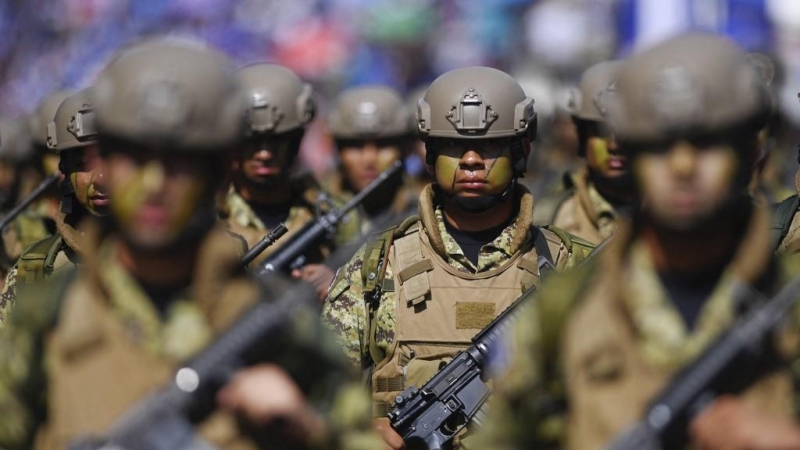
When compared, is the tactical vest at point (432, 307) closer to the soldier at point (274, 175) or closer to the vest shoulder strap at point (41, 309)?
the soldier at point (274, 175)

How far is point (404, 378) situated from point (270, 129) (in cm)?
301

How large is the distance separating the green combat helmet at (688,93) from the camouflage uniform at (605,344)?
0.89 feet

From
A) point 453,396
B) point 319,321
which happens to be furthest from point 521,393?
point 453,396

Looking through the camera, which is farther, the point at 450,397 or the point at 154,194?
the point at 450,397

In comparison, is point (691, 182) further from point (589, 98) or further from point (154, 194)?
point (589, 98)

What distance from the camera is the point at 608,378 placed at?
397 centimetres

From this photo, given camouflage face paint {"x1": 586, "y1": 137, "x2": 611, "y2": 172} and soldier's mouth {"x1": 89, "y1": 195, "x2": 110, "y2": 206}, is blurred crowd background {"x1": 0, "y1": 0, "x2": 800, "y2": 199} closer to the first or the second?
camouflage face paint {"x1": 586, "y1": 137, "x2": 611, "y2": 172}

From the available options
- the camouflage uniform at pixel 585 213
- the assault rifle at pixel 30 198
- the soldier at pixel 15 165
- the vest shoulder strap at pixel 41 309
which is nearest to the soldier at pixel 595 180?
the camouflage uniform at pixel 585 213

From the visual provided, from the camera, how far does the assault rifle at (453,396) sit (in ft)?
21.9

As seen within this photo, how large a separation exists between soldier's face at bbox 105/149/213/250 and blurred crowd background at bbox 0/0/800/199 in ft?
42.3

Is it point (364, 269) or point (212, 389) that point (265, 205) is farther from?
point (212, 389)

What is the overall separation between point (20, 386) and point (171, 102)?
80 centimetres

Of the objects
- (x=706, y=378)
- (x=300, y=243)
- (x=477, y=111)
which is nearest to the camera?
(x=706, y=378)

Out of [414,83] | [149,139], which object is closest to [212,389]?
[149,139]
